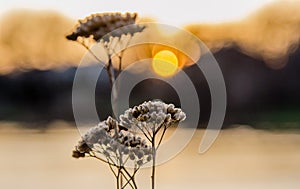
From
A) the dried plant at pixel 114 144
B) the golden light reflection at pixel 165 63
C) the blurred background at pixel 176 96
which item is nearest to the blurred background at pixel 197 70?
the blurred background at pixel 176 96

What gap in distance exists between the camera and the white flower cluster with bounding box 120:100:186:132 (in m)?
1.16

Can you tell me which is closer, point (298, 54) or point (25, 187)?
point (25, 187)

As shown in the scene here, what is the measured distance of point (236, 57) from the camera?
9.47 feet

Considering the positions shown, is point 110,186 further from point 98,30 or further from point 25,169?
point 98,30

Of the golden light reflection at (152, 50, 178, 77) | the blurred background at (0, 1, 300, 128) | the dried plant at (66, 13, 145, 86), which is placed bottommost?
the dried plant at (66, 13, 145, 86)

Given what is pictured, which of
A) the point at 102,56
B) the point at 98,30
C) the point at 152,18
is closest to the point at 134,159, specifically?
the point at 98,30

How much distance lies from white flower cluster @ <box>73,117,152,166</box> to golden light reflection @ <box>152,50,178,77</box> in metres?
0.85

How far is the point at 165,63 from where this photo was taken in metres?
2.08

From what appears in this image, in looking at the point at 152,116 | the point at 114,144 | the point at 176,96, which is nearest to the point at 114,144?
the point at 114,144

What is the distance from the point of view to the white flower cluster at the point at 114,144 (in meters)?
1.19

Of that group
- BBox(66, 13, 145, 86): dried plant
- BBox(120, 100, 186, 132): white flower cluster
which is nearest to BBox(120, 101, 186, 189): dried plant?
BBox(120, 100, 186, 132): white flower cluster

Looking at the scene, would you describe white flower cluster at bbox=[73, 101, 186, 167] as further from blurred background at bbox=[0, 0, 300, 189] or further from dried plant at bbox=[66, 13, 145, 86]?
blurred background at bbox=[0, 0, 300, 189]

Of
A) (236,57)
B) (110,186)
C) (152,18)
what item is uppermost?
(236,57)

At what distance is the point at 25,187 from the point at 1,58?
0.52 m
